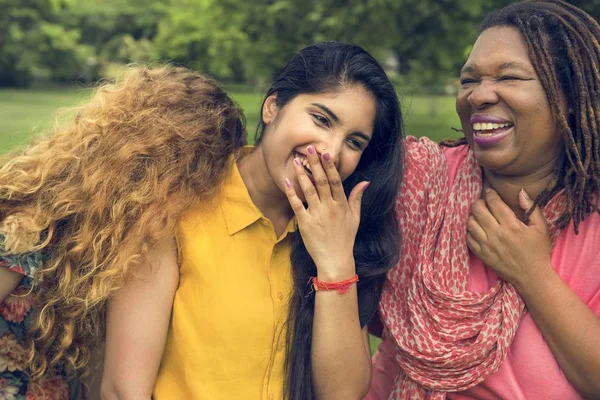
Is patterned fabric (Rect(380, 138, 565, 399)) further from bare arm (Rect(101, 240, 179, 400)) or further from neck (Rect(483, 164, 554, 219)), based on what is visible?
bare arm (Rect(101, 240, 179, 400))

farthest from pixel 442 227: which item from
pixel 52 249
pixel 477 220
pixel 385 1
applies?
pixel 385 1

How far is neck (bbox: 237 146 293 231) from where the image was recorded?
9.75ft

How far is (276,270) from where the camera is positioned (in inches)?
119

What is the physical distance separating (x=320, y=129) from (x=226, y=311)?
2.40ft

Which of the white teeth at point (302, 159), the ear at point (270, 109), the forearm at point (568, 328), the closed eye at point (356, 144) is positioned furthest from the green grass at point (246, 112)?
the forearm at point (568, 328)

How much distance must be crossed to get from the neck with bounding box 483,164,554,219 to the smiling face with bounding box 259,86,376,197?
58 centimetres

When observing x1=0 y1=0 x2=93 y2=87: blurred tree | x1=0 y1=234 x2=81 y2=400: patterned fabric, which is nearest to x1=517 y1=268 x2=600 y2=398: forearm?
x1=0 y1=234 x2=81 y2=400: patterned fabric

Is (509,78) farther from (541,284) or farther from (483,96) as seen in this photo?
(541,284)

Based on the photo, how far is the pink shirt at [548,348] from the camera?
2871mm

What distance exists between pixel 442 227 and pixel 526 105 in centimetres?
59

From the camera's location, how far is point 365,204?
314cm

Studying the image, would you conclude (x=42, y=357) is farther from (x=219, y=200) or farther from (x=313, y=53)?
(x=313, y=53)

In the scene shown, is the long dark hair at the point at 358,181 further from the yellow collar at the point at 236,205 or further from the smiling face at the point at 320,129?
the yellow collar at the point at 236,205

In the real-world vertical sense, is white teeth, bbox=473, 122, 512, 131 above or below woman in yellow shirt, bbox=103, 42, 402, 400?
above
